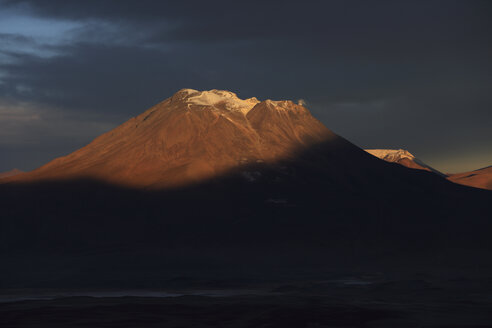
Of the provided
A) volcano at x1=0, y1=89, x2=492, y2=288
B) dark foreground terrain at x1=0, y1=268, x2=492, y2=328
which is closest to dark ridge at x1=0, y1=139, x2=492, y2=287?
volcano at x1=0, y1=89, x2=492, y2=288

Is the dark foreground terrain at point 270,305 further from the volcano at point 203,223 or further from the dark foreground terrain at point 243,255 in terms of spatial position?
the volcano at point 203,223

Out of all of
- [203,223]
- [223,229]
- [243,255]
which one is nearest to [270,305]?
[243,255]

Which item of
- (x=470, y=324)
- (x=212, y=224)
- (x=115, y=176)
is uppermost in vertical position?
(x=115, y=176)

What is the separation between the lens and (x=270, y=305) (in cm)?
9350

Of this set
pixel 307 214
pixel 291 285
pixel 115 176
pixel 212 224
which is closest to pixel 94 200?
pixel 115 176

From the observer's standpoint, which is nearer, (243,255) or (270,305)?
(270,305)

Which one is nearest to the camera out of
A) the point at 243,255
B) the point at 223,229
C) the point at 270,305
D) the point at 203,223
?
the point at 270,305

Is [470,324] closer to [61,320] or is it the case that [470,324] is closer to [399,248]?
[61,320]

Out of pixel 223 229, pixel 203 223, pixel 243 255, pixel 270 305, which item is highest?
pixel 203 223

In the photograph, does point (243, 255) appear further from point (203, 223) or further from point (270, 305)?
point (270, 305)

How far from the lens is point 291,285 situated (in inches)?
4732

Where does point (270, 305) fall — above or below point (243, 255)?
below

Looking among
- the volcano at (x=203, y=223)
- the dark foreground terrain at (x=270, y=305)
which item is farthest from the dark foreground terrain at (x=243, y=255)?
the volcano at (x=203, y=223)

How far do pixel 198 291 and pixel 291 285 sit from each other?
14.0 m
